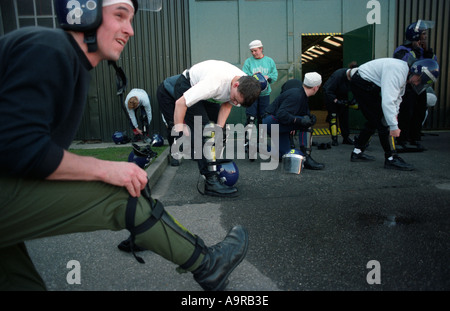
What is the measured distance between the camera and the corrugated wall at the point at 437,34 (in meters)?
8.55

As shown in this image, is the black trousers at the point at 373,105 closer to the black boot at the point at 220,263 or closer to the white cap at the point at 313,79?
the white cap at the point at 313,79

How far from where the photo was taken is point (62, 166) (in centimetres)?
116

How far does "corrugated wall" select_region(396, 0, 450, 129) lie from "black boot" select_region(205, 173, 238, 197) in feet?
24.6

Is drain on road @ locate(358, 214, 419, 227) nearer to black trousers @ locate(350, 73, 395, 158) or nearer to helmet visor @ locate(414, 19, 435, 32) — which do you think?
black trousers @ locate(350, 73, 395, 158)

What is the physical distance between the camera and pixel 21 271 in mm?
1375

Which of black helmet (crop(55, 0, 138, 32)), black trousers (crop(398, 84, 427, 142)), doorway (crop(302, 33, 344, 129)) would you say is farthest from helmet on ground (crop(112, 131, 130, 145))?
black helmet (crop(55, 0, 138, 32))

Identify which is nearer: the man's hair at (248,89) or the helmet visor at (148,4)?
the helmet visor at (148,4)

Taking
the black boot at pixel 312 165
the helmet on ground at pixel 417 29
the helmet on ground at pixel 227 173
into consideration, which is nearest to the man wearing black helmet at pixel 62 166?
the helmet on ground at pixel 227 173

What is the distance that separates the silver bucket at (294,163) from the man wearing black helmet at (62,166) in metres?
3.44

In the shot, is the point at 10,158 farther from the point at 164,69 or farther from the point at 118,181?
the point at 164,69

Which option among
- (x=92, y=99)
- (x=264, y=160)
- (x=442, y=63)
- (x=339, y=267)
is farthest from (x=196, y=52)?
(x=339, y=267)

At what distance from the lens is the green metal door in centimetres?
800

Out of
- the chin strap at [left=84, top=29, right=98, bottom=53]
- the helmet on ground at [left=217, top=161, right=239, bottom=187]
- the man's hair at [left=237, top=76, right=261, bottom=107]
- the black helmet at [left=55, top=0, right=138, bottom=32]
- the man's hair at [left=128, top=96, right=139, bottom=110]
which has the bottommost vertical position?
the helmet on ground at [left=217, top=161, right=239, bottom=187]

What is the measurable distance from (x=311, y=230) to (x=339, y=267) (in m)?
0.64
